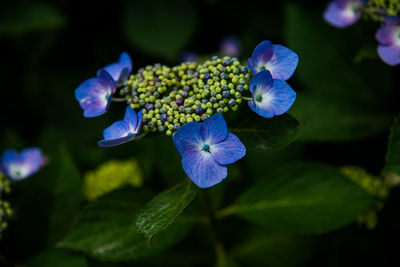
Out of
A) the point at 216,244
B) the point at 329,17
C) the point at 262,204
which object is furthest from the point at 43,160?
the point at 329,17

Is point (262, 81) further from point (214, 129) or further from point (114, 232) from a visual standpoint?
point (114, 232)

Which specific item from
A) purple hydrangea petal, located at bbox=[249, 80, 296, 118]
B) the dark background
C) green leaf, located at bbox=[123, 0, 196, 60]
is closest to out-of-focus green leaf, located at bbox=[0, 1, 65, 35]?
the dark background

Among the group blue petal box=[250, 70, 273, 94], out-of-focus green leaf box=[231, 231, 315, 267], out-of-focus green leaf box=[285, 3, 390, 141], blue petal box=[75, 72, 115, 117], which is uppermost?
blue petal box=[250, 70, 273, 94]

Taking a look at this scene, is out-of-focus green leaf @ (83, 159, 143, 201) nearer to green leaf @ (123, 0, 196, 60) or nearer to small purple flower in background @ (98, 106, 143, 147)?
small purple flower in background @ (98, 106, 143, 147)

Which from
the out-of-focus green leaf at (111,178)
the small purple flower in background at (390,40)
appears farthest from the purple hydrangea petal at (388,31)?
the out-of-focus green leaf at (111,178)

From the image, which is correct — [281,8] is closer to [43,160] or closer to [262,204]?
[262,204]

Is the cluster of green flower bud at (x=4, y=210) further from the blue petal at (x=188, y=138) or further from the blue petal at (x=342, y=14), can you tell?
the blue petal at (x=342, y=14)

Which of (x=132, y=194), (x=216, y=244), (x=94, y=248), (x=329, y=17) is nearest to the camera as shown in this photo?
(x=94, y=248)

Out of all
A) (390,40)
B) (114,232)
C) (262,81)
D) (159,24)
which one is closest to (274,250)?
(114,232)
